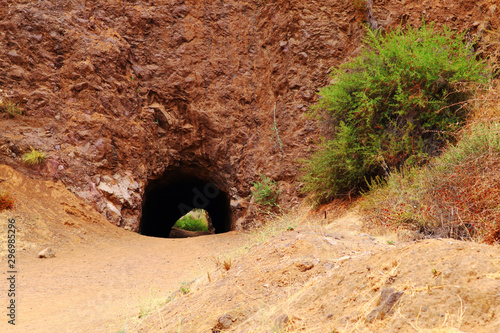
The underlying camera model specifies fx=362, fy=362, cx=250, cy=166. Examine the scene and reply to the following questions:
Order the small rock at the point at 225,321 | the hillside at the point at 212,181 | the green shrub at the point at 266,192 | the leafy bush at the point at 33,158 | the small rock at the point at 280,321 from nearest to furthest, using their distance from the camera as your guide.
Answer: the small rock at the point at 280,321 → the hillside at the point at 212,181 → the small rock at the point at 225,321 → the leafy bush at the point at 33,158 → the green shrub at the point at 266,192

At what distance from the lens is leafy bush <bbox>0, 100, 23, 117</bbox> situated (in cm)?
984

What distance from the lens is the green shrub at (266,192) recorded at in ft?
36.0

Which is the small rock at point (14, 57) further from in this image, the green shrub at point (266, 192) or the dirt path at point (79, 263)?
the green shrub at point (266, 192)

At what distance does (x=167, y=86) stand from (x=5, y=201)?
5926mm

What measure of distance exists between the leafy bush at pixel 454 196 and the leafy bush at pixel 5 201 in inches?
299

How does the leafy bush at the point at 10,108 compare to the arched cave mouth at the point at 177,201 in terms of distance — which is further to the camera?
the arched cave mouth at the point at 177,201

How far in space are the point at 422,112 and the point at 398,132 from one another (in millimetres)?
532

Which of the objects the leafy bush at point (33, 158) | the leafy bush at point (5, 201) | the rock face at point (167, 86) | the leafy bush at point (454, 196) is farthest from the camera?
the rock face at point (167, 86)

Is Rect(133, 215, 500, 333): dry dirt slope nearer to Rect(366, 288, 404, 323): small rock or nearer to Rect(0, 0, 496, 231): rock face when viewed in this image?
Rect(366, 288, 404, 323): small rock

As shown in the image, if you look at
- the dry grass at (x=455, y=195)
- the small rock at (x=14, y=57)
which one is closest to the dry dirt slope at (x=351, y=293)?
the dry grass at (x=455, y=195)

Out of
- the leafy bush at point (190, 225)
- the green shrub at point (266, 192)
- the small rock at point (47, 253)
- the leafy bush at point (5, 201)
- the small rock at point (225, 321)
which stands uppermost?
the small rock at point (225, 321)

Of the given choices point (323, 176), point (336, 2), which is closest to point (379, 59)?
point (323, 176)

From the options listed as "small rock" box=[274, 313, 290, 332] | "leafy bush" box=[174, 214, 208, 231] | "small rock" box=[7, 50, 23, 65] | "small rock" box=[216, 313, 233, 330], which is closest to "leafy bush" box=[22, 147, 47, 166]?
"small rock" box=[7, 50, 23, 65]

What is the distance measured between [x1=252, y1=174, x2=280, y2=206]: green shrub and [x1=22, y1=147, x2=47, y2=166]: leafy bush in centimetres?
601
